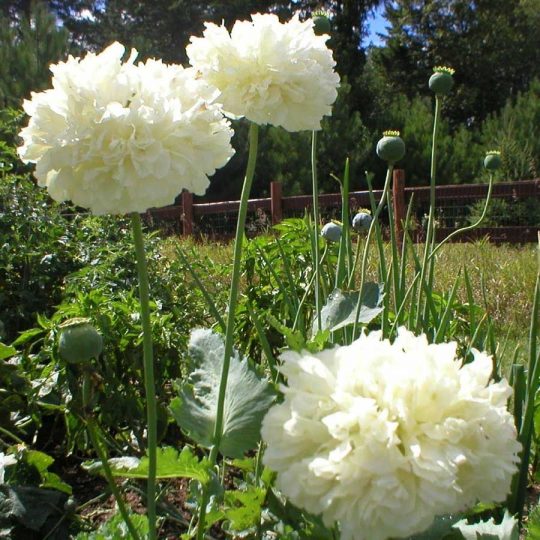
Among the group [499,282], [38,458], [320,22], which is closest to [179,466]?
[38,458]

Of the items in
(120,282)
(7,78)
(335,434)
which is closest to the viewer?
(335,434)

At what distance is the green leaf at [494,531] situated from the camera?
35.6 inches

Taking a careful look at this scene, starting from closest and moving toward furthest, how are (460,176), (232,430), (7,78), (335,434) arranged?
(335,434)
(232,430)
(7,78)
(460,176)

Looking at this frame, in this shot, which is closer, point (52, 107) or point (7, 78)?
point (52, 107)

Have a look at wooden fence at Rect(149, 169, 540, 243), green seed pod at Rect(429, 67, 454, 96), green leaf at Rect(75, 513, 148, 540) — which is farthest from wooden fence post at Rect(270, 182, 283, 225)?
green leaf at Rect(75, 513, 148, 540)

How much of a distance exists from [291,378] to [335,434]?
0.08m

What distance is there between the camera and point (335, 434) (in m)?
0.61

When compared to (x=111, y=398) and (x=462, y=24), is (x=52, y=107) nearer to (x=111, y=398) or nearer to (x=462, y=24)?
(x=111, y=398)

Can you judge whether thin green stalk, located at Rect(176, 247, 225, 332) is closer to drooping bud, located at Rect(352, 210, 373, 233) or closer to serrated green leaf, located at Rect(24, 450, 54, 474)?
serrated green leaf, located at Rect(24, 450, 54, 474)

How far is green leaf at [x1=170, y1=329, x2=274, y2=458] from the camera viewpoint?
92 cm

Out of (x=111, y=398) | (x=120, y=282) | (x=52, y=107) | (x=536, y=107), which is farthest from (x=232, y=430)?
(x=536, y=107)

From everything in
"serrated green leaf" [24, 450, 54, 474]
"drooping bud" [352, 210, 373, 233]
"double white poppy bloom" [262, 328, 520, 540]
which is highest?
"drooping bud" [352, 210, 373, 233]

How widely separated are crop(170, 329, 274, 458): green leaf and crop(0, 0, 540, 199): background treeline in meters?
11.0

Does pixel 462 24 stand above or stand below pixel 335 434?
above
